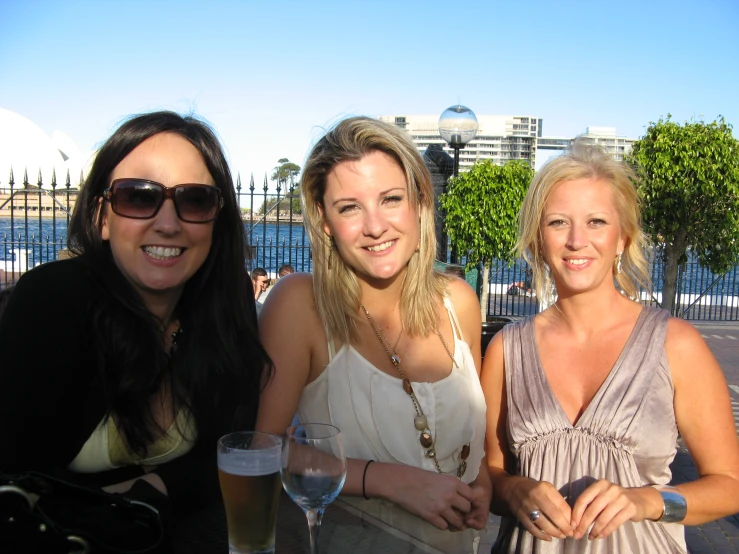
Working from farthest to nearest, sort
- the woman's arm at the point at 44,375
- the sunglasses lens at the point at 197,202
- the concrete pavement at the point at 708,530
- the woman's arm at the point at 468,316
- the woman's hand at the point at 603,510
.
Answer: the concrete pavement at the point at 708,530 → the woman's arm at the point at 468,316 → the sunglasses lens at the point at 197,202 → the woman's hand at the point at 603,510 → the woman's arm at the point at 44,375

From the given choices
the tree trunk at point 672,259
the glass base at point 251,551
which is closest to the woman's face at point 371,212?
the glass base at point 251,551

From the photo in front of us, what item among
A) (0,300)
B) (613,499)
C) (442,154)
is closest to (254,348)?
(613,499)

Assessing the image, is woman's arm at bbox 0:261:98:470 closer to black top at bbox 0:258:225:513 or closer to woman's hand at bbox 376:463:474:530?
black top at bbox 0:258:225:513

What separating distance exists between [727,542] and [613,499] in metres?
3.08

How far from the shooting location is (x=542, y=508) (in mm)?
1764

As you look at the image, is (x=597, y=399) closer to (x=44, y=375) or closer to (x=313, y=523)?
(x=313, y=523)

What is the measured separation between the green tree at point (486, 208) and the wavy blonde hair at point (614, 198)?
596 centimetres

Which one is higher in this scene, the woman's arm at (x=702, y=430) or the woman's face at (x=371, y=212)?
the woman's face at (x=371, y=212)

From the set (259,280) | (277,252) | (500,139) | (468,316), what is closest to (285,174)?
(277,252)

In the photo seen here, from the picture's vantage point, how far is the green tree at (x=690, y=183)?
278 inches

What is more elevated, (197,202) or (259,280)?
(197,202)

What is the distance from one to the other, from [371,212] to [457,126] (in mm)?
6753

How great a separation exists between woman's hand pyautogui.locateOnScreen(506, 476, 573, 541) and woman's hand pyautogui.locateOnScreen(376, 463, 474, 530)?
16 centimetres

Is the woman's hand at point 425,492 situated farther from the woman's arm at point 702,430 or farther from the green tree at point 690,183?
the green tree at point 690,183
